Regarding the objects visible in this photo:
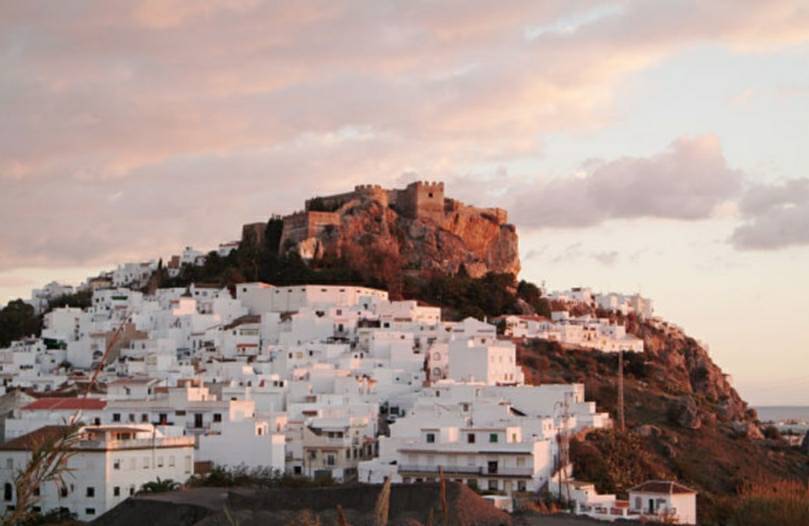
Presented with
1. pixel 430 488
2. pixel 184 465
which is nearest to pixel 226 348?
pixel 184 465

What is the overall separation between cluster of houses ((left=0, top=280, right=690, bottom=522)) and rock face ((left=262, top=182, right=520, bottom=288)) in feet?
21.1

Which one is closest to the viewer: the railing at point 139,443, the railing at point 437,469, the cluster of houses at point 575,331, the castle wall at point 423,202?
the railing at point 139,443

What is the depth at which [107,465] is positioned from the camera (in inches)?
1315

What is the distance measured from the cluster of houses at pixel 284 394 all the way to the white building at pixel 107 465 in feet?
0.17

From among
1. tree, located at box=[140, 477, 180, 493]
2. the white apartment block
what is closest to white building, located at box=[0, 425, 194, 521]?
the white apartment block

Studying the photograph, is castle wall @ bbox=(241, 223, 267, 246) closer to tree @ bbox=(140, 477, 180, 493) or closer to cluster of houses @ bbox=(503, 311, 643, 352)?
cluster of houses @ bbox=(503, 311, 643, 352)

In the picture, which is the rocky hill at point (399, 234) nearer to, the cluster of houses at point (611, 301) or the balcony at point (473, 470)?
the cluster of houses at point (611, 301)

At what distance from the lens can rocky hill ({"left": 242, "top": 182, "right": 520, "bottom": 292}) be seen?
69.1m

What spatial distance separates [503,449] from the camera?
35.7 meters

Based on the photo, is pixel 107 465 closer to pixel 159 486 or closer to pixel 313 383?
pixel 159 486

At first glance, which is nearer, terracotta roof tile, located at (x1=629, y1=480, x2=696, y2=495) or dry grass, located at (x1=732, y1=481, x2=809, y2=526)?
dry grass, located at (x1=732, y1=481, x2=809, y2=526)

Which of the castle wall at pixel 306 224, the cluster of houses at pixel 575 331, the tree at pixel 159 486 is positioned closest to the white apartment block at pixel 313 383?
the cluster of houses at pixel 575 331

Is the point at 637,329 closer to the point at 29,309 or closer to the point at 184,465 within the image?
the point at 29,309

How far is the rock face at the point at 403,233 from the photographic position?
227 ft
